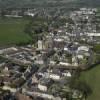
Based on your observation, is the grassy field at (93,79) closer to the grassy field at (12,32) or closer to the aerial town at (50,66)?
the aerial town at (50,66)

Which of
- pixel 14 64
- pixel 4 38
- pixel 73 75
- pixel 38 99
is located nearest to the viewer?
pixel 38 99

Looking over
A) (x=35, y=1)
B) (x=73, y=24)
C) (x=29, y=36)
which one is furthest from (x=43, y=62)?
(x=35, y=1)

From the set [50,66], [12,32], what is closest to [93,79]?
[50,66]

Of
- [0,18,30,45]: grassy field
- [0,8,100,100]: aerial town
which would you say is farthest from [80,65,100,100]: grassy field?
[0,18,30,45]: grassy field

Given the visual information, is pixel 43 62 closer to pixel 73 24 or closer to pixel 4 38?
pixel 4 38

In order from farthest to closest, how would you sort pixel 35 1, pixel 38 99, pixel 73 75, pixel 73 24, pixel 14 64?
pixel 35 1 → pixel 73 24 → pixel 14 64 → pixel 73 75 → pixel 38 99

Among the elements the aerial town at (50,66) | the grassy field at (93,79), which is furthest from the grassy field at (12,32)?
the grassy field at (93,79)

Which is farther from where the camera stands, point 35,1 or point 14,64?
point 35,1
